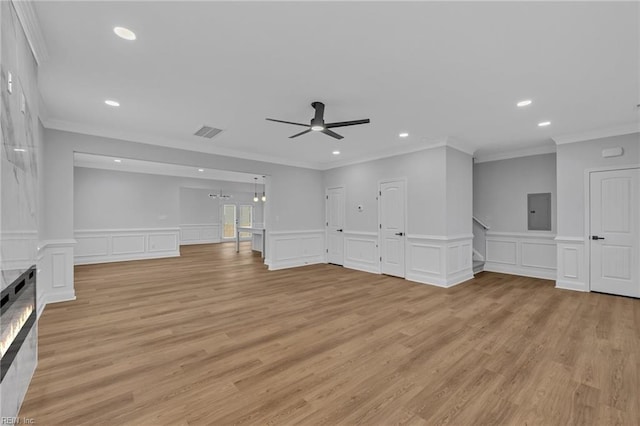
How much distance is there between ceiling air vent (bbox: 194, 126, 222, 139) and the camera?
4.70 meters

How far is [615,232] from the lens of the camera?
4.65 meters

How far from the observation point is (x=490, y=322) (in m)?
3.49

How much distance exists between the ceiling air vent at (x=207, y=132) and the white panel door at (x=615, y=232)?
262 inches

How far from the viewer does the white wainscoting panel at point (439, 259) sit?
5.31 m

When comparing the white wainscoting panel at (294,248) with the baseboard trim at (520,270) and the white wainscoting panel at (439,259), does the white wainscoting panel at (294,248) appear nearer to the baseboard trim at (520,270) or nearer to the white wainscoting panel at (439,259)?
the white wainscoting panel at (439,259)

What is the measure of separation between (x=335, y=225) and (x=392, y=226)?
1911 millimetres

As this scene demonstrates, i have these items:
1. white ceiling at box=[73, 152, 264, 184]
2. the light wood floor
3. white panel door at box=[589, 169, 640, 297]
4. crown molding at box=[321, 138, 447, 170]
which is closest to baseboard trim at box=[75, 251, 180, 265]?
white ceiling at box=[73, 152, 264, 184]

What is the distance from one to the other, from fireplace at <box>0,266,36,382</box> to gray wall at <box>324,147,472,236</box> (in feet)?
18.3

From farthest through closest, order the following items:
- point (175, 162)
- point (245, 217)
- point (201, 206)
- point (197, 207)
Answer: point (245, 217)
point (201, 206)
point (197, 207)
point (175, 162)

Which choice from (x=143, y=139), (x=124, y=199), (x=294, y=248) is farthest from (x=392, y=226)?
(x=124, y=199)

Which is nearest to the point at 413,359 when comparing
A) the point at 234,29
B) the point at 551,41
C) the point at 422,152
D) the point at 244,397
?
the point at 244,397

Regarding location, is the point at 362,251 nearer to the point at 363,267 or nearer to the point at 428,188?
the point at 363,267

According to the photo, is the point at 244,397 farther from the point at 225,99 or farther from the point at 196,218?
the point at 196,218

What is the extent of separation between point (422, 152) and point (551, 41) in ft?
11.0
